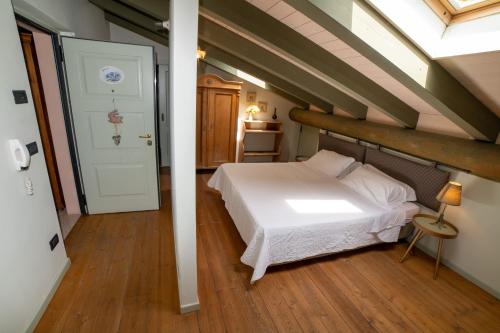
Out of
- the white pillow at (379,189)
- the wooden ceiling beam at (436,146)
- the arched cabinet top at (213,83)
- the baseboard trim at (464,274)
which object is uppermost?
the arched cabinet top at (213,83)

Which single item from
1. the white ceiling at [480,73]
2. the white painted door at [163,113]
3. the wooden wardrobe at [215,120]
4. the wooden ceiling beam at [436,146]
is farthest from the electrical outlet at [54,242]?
the wooden ceiling beam at [436,146]

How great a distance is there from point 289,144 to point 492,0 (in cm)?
439

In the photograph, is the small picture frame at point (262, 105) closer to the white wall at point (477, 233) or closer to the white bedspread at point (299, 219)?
the white bedspread at point (299, 219)

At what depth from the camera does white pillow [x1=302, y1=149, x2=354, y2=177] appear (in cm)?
337

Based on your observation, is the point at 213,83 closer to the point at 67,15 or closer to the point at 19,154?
the point at 67,15

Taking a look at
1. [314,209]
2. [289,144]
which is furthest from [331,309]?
[289,144]

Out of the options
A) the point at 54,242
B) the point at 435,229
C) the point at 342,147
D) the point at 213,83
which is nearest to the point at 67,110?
the point at 54,242

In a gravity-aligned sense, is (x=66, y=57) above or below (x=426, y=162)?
above

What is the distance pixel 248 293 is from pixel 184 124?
147 centimetres

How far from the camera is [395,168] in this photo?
9.48 feet

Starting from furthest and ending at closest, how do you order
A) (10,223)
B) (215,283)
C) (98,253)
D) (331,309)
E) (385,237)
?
(385,237) < (98,253) < (215,283) < (331,309) < (10,223)

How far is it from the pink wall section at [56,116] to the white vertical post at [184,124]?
6.35 feet

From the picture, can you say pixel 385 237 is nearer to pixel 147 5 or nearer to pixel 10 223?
pixel 10 223

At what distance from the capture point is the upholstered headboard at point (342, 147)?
3461mm
